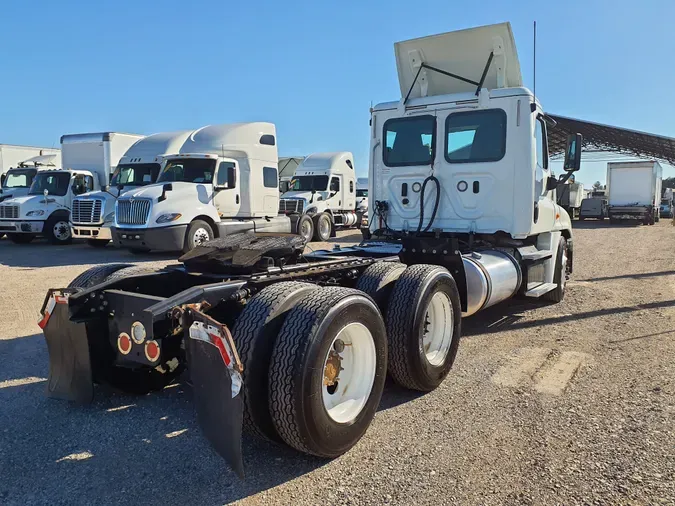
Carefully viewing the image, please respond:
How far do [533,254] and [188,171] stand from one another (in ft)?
31.5

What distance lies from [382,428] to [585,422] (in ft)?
4.74

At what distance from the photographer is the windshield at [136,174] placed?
49.4 feet

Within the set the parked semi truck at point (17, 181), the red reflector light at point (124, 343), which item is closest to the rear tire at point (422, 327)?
the red reflector light at point (124, 343)

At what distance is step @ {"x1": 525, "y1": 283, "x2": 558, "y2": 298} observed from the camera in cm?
683

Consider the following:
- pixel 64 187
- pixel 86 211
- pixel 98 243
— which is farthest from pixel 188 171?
pixel 64 187

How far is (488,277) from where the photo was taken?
18.8ft

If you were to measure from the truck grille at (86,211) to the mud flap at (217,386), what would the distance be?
13.4m

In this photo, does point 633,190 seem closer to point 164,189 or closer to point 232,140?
point 232,140

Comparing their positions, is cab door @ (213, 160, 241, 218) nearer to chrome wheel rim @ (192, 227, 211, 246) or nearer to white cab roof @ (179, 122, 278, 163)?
white cab roof @ (179, 122, 278, 163)

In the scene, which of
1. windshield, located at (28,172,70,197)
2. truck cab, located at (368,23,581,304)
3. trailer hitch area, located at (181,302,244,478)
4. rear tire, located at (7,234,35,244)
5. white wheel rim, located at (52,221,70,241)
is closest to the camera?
trailer hitch area, located at (181,302,244,478)

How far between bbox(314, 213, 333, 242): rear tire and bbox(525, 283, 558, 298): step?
40.1ft

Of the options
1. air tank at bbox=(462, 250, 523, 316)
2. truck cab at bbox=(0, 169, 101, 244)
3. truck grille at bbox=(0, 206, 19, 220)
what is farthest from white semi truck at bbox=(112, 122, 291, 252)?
air tank at bbox=(462, 250, 523, 316)

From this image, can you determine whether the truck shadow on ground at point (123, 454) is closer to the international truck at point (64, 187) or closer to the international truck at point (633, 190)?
the international truck at point (64, 187)

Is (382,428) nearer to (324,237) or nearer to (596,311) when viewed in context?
(596,311)
